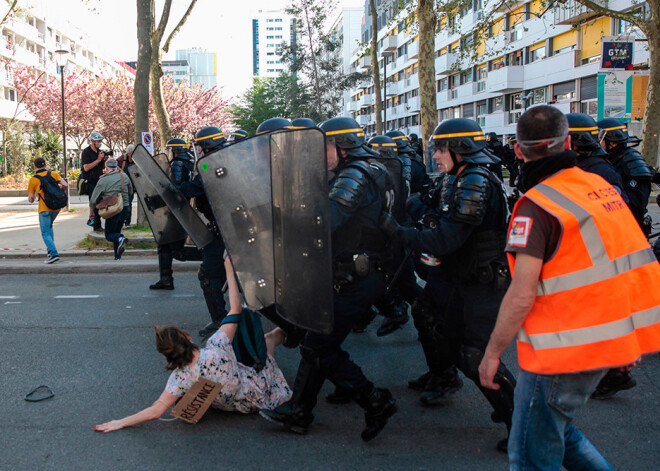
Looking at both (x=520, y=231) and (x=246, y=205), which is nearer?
(x=520, y=231)

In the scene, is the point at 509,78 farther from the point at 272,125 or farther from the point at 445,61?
the point at 272,125

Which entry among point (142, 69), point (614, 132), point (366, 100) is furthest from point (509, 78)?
point (366, 100)

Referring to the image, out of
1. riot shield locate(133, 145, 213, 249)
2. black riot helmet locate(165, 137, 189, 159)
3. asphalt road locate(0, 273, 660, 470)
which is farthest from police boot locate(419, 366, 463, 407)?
black riot helmet locate(165, 137, 189, 159)

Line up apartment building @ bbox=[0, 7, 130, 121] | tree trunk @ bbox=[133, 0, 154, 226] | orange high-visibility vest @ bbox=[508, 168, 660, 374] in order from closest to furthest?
orange high-visibility vest @ bbox=[508, 168, 660, 374] → tree trunk @ bbox=[133, 0, 154, 226] → apartment building @ bbox=[0, 7, 130, 121]

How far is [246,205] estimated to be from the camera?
3.07 m

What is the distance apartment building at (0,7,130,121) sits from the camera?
45094mm

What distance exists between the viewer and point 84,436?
3521 millimetres

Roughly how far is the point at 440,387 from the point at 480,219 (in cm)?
141

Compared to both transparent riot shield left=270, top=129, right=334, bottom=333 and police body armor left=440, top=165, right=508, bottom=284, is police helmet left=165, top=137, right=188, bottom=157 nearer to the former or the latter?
transparent riot shield left=270, top=129, right=334, bottom=333

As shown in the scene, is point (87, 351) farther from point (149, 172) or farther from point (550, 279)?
point (550, 279)

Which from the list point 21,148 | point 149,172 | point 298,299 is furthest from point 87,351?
point 21,148

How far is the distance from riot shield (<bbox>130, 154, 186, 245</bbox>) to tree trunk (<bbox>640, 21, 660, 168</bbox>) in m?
14.0

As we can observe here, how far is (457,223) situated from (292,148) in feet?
3.04

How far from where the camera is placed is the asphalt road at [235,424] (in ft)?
10.6
